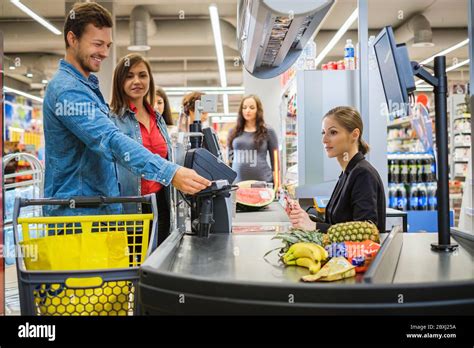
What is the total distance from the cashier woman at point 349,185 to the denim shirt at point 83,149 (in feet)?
2.49

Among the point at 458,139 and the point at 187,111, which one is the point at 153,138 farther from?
the point at 458,139

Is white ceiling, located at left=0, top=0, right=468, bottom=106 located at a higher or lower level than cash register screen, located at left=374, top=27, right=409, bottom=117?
higher

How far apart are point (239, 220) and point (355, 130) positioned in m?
0.78

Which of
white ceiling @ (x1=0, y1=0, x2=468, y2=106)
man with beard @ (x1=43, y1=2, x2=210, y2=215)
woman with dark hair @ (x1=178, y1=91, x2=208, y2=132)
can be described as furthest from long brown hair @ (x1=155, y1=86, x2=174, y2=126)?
white ceiling @ (x1=0, y1=0, x2=468, y2=106)

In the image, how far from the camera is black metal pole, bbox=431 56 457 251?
69.4 inches

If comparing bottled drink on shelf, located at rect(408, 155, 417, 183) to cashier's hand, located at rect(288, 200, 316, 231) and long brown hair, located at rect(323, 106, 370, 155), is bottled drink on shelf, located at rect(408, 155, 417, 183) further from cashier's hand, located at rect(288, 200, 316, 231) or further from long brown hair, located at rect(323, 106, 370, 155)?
cashier's hand, located at rect(288, 200, 316, 231)

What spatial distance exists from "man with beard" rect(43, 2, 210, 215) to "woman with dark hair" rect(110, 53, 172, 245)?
0.45 meters

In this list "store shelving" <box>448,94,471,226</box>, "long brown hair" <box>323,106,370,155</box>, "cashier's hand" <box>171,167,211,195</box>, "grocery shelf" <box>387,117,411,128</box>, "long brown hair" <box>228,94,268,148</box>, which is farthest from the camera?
"grocery shelf" <box>387,117,411,128</box>

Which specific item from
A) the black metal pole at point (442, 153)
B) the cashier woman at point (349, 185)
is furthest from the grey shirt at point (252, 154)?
the black metal pole at point (442, 153)

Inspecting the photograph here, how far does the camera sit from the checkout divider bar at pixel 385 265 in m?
1.23

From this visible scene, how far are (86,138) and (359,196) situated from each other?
4.20ft

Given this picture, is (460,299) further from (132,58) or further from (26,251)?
(132,58)

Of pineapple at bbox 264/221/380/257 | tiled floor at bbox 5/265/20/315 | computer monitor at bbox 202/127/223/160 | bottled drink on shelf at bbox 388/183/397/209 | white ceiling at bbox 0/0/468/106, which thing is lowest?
tiled floor at bbox 5/265/20/315

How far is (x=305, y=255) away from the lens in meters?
1.51
